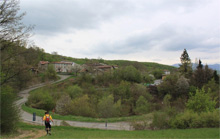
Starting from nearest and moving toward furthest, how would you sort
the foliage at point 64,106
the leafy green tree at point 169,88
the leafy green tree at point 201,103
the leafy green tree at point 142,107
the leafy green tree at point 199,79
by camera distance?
the leafy green tree at point 201,103, the foliage at point 64,106, the leafy green tree at point 142,107, the leafy green tree at point 169,88, the leafy green tree at point 199,79

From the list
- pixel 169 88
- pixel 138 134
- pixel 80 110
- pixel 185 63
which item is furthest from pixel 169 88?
pixel 138 134

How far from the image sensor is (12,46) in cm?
1242

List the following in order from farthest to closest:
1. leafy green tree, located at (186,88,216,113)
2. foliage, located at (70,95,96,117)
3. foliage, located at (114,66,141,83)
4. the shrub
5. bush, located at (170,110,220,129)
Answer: foliage, located at (114,66,141,83) → foliage, located at (70,95,96,117) → leafy green tree, located at (186,88,216,113) → the shrub → bush, located at (170,110,220,129)

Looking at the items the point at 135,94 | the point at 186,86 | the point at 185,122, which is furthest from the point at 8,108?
the point at 186,86

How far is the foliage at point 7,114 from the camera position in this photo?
10617mm

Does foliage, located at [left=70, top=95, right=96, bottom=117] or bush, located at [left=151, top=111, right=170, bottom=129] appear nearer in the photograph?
bush, located at [left=151, top=111, right=170, bottom=129]

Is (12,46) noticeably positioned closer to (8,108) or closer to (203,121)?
(8,108)

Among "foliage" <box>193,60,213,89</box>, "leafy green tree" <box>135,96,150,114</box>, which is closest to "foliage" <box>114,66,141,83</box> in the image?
"foliage" <box>193,60,213,89</box>

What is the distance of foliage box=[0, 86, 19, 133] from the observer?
10617 millimetres

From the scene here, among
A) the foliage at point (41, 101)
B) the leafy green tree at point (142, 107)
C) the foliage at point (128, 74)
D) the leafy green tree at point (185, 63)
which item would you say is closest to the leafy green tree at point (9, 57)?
the foliage at point (41, 101)

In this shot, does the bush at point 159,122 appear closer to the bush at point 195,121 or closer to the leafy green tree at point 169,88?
the bush at point 195,121

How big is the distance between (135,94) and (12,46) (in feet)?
107

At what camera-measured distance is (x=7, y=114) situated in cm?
1077

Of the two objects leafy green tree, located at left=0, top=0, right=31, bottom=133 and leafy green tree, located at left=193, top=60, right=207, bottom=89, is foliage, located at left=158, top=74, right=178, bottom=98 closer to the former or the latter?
leafy green tree, located at left=193, top=60, right=207, bottom=89
